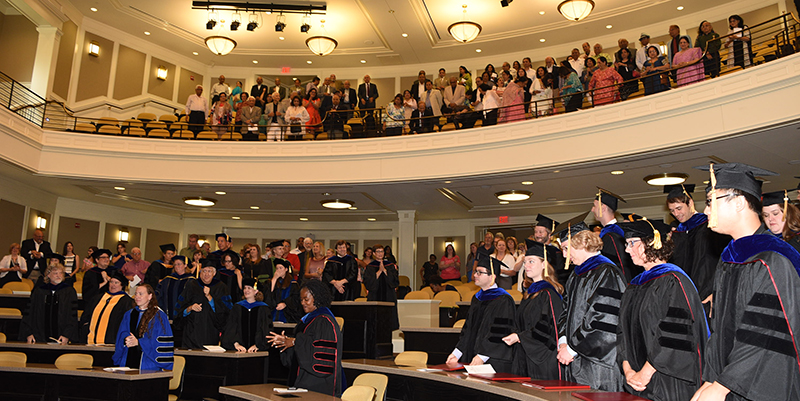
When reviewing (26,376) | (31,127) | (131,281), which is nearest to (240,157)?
(131,281)

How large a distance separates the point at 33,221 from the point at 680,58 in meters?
14.6

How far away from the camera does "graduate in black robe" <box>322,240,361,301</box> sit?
9.60 meters

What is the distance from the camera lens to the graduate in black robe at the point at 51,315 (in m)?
8.04

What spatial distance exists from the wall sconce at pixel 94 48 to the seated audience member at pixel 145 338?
436 inches

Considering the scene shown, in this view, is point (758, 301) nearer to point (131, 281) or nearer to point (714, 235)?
point (714, 235)

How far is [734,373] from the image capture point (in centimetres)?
209

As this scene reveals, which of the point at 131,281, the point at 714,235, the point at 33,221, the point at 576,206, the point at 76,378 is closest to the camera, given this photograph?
the point at 714,235

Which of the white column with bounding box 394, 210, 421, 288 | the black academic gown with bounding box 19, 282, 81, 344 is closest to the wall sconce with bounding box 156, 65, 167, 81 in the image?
the white column with bounding box 394, 210, 421, 288

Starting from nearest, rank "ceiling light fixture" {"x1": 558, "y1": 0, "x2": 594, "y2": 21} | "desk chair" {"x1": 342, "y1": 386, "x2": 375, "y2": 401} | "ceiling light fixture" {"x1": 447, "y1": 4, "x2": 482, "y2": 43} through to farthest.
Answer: "desk chair" {"x1": 342, "y1": 386, "x2": 375, "y2": 401} < "ceiling light fixture" {"x1": 558, "y1": 0, "x2": 594, "y2": 21} < "ceiling light fixture" {"x1": 447, "y1": 4, "x2": 482, "y2": 43}

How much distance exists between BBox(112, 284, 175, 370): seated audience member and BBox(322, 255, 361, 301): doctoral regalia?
3.84 meters

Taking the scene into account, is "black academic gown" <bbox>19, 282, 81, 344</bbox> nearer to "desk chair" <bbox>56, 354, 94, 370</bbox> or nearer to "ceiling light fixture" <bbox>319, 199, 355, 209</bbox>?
"desk chair" <bbox>56, 354, 94, 370</bbox>

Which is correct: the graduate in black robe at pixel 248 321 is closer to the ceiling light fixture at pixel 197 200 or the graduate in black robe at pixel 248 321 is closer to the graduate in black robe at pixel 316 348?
the graduate in black robe at pixel 316 348

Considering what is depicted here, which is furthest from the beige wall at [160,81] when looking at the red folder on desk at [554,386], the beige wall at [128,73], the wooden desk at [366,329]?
the red folder on desk at [554,386]

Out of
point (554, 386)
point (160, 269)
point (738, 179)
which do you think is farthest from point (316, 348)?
point (160, 269)
